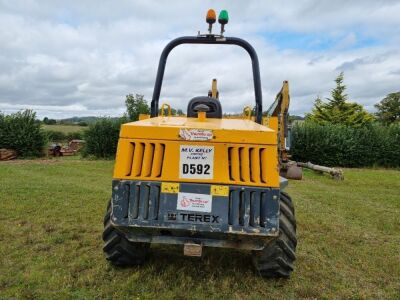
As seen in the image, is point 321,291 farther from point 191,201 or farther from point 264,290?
point 191,201

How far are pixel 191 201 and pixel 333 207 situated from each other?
563 centimetres

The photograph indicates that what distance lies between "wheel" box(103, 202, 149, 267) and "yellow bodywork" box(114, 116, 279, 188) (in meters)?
0.83

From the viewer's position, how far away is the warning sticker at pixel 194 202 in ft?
11.1

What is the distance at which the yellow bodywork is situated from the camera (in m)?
3.40

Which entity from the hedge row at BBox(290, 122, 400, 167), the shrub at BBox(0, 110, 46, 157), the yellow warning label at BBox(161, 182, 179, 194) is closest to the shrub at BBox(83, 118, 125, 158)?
the shrub at BBox(0, 110, 46, 157)

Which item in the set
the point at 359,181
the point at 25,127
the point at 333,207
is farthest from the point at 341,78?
the point at 333,207

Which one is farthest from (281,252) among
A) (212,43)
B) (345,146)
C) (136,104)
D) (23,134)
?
(136,104)

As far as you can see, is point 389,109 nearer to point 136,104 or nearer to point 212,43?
point 136,104

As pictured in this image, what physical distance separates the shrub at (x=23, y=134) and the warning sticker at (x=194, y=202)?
18.7 meters

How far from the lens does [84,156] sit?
21.0 meters

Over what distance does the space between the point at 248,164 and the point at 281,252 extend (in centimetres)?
104

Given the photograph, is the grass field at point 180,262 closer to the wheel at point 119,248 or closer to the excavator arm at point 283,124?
the wheel at point 119,248

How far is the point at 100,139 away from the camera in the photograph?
2070cm

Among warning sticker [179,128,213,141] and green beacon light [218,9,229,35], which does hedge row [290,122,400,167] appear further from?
warning sticker [179,128,213,141]
